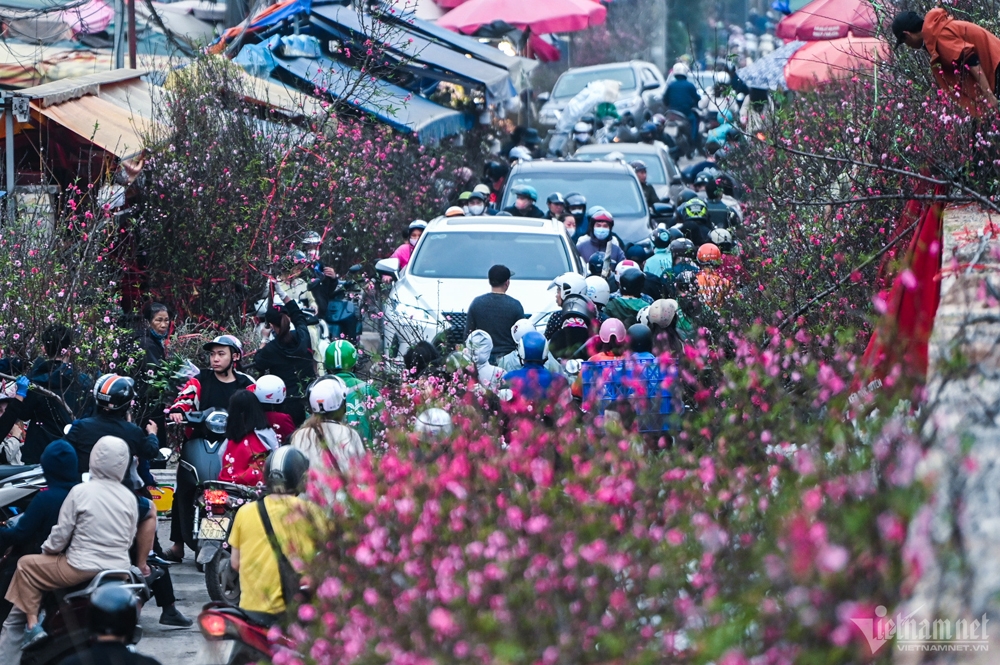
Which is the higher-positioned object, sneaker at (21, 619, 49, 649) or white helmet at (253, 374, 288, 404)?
white helmet at (253, 374, 288, 404)

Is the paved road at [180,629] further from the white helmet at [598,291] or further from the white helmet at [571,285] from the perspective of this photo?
the white helmet at [598,291]

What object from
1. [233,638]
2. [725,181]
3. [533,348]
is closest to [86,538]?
[233,638]

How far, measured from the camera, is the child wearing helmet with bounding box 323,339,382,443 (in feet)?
24.0

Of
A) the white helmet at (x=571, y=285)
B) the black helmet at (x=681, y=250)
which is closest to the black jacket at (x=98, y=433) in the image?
the white helmet at (x=571, y=285)

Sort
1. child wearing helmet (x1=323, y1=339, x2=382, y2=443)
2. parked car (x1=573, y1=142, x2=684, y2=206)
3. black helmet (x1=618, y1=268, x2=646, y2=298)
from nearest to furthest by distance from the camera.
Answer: child wearing helmet (x1=323, y1=339, x2=382, y2=443) → black helmet (x1=618, y1=268, x2=646, y2=298) → parked car (x1=573, y1=142, x2=684, y2=206)

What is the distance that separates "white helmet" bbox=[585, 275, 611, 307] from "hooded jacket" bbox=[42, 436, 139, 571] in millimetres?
5014

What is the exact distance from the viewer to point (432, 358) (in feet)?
28.1

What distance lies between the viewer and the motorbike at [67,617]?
5848 mm

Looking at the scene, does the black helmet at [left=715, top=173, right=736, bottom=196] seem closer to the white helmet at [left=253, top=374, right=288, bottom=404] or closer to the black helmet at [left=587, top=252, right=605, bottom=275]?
the black helmet at [left=587, top=252, right=605, bottom=275]

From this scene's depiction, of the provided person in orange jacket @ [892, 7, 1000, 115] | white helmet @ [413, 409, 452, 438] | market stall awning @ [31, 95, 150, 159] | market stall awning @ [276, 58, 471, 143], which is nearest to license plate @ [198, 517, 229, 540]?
white helmet @ [413, 409, 452, 438]

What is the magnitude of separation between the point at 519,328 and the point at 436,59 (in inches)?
475

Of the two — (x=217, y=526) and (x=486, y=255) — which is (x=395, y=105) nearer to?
(x=486, y=255)

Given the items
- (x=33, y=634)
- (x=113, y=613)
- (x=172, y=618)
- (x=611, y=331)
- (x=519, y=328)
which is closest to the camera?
(x=113, y=613)

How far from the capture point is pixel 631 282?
32.3 feet
